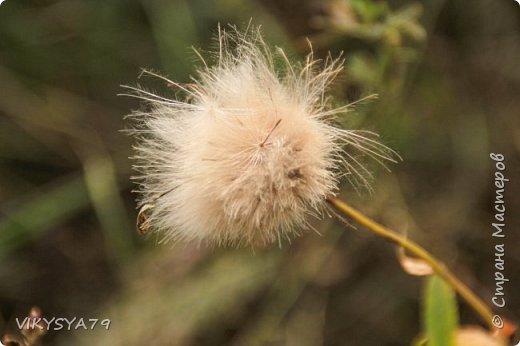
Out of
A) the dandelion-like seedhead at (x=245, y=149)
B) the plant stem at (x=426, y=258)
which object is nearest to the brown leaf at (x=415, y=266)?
the plant stem at (x=426, y=258)

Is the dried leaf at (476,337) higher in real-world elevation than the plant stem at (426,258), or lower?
lower

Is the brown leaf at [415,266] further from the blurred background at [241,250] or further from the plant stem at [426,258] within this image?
the blurred background at [241,250]

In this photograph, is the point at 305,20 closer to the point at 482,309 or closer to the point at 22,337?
the point at 482,309

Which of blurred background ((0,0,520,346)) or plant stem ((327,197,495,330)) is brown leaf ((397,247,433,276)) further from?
blurred background ((0,0,520,346))

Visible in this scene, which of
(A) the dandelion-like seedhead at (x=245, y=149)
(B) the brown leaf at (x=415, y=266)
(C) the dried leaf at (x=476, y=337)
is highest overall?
(A) the dandelion-like seedhead at (x=245, y=149)

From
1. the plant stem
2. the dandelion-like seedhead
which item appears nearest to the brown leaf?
the plant stem
